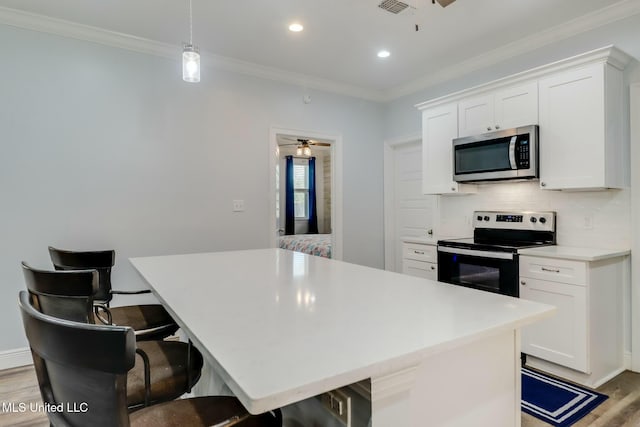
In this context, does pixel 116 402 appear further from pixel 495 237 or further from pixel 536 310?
pixel 495 237

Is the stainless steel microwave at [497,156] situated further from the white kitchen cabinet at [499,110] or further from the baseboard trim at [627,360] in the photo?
the baseboard trim at [627,360]

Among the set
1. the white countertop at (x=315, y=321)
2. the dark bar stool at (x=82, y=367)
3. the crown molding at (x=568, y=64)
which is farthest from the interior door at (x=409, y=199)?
the dark bar stool at (x=82, y=367)

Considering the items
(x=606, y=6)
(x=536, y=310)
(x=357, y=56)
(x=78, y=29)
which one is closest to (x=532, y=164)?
(x=606, y=6)

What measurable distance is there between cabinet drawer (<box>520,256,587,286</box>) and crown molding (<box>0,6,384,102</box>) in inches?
110

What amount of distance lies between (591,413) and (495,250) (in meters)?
1.16

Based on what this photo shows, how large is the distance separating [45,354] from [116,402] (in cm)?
18

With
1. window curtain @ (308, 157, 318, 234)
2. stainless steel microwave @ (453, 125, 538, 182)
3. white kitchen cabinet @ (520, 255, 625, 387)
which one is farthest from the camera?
window curtain @ (308, 157, 318, 234)

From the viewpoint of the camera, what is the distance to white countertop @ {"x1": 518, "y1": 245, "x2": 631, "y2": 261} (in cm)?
246

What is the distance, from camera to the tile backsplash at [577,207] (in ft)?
9.05

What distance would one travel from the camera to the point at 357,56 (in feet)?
11.9

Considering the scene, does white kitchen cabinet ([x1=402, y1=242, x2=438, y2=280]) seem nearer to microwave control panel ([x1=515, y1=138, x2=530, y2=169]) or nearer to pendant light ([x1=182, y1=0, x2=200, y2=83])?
microwave control panel ([x1=515, y1=138, x2=530, y2=169])

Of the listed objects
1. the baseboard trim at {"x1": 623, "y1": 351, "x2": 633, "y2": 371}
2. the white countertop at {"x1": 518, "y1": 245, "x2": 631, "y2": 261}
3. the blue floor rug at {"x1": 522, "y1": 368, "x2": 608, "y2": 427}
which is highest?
the white countertop at {"x1": 518, "y1": 245, "x2": 631, "y2": 261}

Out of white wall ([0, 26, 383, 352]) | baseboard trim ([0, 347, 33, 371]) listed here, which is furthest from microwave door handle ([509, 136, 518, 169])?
baseboard trim ([0, 347, 33, 371])

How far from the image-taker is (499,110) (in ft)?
10.5
